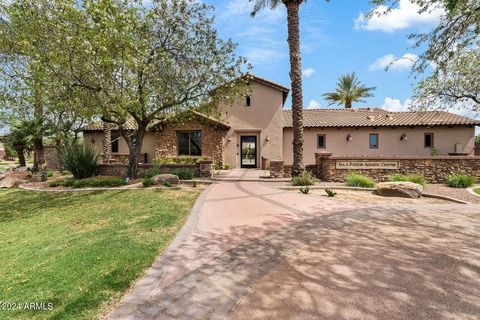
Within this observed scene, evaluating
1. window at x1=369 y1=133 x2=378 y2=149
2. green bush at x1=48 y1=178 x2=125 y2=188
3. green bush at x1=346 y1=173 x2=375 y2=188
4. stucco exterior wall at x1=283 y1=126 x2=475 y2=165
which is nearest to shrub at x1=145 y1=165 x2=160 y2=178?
green bush at x1=48 y1=178 x2=125 y2=188

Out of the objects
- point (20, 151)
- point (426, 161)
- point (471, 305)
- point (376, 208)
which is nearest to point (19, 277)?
point (471, 305)

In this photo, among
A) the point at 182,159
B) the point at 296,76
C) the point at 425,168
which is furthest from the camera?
the point at 182,159

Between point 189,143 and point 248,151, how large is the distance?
5295 mm

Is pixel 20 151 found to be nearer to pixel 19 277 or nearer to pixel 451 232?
pixel 19 277

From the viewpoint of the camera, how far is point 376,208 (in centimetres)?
801

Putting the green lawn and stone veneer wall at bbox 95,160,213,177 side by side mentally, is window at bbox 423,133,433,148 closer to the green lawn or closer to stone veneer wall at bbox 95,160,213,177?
stone veneer wall at bbox 95,160,213,177

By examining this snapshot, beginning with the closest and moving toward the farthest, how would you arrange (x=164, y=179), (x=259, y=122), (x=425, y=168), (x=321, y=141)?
(x=164, y=179) < (x=425, y=168) < (x=259, y=122) < (x=321, y=141)

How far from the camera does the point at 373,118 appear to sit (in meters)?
21.7

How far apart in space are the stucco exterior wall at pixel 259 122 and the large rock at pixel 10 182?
14.1m

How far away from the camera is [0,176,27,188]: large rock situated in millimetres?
14270

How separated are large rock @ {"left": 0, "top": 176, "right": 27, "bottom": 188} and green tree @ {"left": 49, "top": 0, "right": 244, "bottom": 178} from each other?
720 cm

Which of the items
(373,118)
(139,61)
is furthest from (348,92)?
(139,61)

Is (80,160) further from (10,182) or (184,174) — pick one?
(184,174)

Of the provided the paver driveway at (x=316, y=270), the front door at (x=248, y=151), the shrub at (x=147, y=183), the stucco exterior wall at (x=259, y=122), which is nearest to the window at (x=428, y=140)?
the stucco exterior wall at (x=259, y=122)
